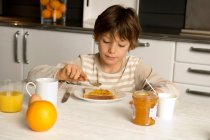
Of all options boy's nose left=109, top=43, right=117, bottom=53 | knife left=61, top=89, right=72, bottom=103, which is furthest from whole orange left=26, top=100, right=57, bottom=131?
boy's nose left=109, top=43, right=117, bottom=53

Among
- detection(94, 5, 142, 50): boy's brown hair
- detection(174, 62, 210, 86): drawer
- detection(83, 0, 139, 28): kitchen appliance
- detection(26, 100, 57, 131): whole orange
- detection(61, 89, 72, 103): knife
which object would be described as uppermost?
detection(83, 0, 139, 28): kitchen appliance

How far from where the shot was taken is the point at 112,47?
1655mm

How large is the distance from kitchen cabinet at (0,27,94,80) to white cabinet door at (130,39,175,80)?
0.40 metres

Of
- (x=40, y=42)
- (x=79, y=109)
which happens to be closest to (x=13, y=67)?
(x=40, y=42)

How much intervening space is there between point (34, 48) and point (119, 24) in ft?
4.52

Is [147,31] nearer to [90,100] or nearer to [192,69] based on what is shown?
[192,69]

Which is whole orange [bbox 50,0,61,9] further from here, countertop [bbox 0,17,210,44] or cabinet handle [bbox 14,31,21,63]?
cabinet handle [bbox 14,31,21,63]

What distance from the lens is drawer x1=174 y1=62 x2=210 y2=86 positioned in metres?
2.52

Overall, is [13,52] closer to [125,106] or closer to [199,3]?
[199,3]

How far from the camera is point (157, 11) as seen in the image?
3127mm

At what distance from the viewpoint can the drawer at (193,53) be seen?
2467 millimetres

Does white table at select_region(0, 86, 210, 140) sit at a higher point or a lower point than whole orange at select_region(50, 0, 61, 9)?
lower

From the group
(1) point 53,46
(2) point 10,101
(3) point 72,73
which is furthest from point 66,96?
(1) point 53,46

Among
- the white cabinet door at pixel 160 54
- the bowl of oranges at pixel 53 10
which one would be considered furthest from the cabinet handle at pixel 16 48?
the white cabinet door at pixel 160 54
